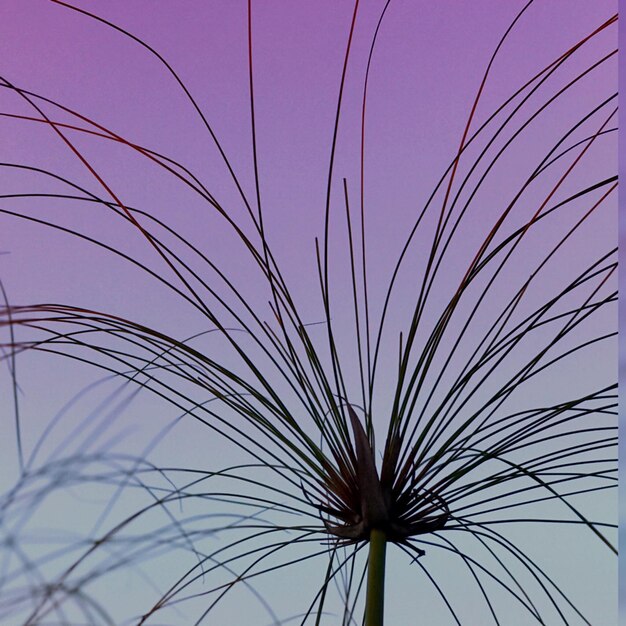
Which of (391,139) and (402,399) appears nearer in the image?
(402,399)

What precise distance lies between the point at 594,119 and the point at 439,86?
22.1 inches

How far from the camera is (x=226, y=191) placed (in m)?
2.02

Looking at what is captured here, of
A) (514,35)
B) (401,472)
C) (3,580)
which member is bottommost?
(3,580)

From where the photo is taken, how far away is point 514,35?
187 cm

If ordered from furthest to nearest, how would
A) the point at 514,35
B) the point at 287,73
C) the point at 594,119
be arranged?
the point at 287,73
the point at 514,35
the point at 594,119

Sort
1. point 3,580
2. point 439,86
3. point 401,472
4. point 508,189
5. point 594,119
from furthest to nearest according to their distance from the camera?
point 439,86 < point 508,189 < point 594,119 < point 401,472 < point 3,580

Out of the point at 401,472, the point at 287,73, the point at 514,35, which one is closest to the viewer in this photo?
the point at 401,472

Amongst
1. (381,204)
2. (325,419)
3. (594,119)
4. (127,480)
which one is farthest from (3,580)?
(381,204)

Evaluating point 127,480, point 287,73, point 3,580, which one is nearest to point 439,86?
point 287,73

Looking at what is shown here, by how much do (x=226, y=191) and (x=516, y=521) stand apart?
1097 millimetres

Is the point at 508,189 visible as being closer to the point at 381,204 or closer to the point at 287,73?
the point at 381,204

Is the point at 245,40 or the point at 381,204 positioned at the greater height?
the point at 245,40

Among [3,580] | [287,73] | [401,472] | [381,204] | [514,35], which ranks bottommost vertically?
[3,580]

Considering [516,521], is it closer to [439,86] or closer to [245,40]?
[439,86]
